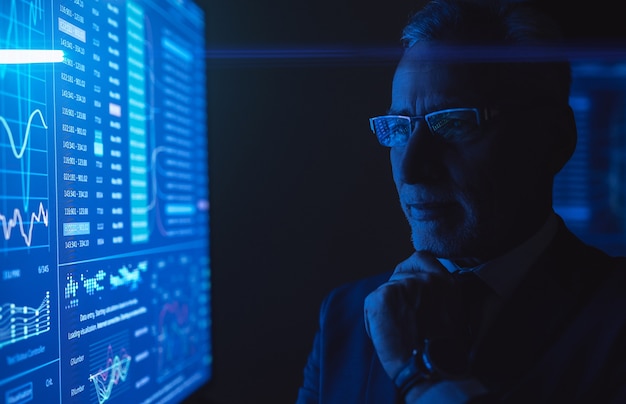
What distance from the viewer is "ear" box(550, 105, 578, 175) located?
49.0 inches

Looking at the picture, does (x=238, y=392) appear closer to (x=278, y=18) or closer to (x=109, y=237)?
(x=109, y=237)

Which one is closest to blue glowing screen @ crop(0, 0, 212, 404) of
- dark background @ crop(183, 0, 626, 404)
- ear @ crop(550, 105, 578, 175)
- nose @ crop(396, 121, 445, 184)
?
dark background @ crop(183, 0, 626, 404)

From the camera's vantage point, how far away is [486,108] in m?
1.19

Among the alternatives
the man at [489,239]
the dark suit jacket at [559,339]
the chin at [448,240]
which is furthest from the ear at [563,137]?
the chin at [448,240]

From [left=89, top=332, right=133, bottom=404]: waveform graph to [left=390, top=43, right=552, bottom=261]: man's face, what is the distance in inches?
28.6

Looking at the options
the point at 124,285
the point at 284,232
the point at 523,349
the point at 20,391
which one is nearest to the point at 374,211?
the point at 284,232

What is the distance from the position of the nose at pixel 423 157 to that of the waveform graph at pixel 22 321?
0.81 metres

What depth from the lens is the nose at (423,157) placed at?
1245mm

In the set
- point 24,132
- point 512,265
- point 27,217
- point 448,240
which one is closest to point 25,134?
point 24,132

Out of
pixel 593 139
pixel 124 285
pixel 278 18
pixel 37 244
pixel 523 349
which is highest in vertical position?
pixel 278 18

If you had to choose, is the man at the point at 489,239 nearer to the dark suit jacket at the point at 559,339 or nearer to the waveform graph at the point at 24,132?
the dark suit jacket at the point at 559,339

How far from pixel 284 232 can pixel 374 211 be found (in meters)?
0.31

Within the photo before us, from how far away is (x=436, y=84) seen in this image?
1.24 meters

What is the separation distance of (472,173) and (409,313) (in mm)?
360
